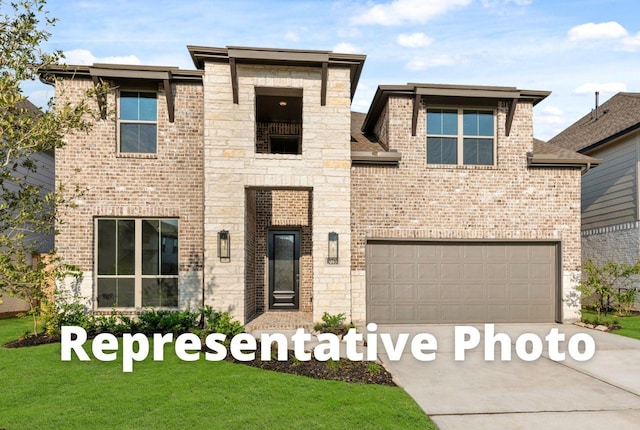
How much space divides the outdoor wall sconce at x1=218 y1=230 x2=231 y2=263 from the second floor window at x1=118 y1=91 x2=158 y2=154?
9.99 feet

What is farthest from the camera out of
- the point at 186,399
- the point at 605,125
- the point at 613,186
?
the point at 605,125

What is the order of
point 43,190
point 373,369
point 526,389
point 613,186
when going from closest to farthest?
point 526,389 → point 373,369 → point 43,190 → point 613,186

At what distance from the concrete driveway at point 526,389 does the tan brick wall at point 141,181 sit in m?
6.03

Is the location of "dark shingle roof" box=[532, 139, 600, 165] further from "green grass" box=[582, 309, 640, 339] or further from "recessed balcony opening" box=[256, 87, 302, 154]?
"recessed balcony opening" box=[256, 87, 302, 154]

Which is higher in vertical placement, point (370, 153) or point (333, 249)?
point (370, 153)

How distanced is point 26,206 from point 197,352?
406 centimetres

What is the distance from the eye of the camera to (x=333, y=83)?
36.2 feet

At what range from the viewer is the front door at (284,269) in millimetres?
13148

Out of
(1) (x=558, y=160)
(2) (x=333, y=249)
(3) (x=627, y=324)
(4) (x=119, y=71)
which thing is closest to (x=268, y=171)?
(2) (x=333, y=249)

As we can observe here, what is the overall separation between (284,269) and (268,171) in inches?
146

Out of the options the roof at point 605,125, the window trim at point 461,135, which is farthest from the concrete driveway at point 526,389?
the roof at point 605,125

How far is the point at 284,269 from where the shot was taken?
13.2 metres

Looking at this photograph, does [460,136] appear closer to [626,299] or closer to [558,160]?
[558,160]

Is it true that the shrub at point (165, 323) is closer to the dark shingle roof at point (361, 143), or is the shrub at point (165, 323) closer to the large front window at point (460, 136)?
the dark shingle roof at point (361, 143)
